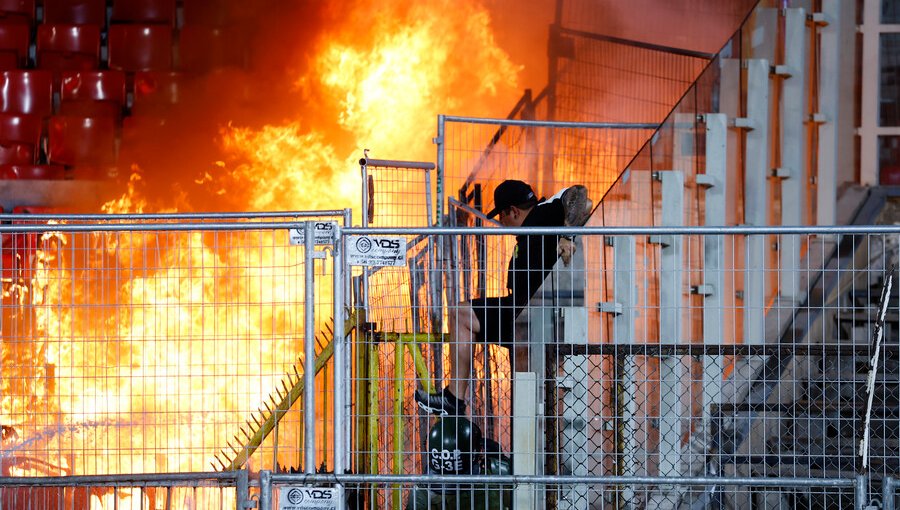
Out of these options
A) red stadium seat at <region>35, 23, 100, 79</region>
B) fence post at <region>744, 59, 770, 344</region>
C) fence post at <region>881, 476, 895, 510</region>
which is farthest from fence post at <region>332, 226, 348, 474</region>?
red stadium seat at <region>35, 23, 100, 79</region>

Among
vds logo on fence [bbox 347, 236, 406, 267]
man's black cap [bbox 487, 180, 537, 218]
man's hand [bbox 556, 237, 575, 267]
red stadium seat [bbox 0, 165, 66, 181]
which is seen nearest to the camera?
vds logo on fence [bbox 347, 236, 406, 267]

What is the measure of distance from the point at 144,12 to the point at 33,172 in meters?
1.98

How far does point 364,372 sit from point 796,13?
11.0ft

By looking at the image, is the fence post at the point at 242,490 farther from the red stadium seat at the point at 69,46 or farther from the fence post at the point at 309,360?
the red stadium seat at the point at 69,46

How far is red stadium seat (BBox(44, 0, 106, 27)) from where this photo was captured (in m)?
11.7

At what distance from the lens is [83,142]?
1099 cm

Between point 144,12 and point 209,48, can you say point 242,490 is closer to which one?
point 209,48

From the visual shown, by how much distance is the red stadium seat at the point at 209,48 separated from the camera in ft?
37.3

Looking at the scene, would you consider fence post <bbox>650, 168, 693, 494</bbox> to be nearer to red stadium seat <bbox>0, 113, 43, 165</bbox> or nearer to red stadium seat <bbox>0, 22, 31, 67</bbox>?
red stadium seat <bbox>0, 113, 43, 165</bbox>

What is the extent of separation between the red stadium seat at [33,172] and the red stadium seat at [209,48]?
1.57m

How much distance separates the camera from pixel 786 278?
648 centimetres

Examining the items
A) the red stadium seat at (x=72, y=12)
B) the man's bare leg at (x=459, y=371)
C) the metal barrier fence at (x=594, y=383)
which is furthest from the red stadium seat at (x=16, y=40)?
the man's bare leg at (x=459, y=371)

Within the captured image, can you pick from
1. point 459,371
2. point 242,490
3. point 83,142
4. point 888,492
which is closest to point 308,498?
point 242,490

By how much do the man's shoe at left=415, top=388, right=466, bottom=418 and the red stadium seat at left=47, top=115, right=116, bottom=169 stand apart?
6552 millimetres
